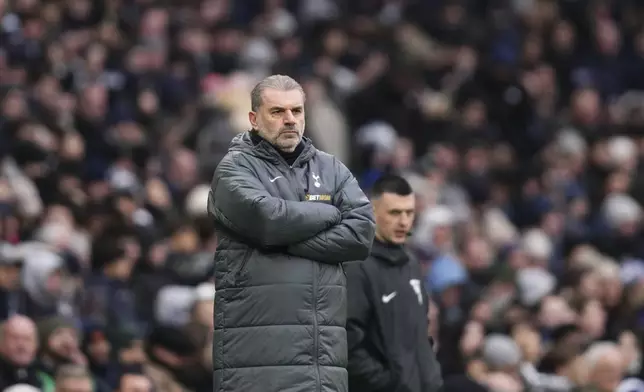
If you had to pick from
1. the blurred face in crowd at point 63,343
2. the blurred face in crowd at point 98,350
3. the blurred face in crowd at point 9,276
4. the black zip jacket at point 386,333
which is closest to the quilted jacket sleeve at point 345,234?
the black zip jacket at point 386,333

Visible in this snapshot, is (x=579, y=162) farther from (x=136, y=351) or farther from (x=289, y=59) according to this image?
(x=136, y=351)

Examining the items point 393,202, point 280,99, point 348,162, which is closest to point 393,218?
point 393,202

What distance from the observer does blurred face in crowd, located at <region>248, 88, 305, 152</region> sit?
7508 millimetres

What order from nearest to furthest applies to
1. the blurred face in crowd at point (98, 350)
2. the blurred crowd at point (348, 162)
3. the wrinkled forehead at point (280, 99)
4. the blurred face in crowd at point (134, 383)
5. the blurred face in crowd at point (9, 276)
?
the wrinkled forehead at point (280, 99)
the blurred face in crowd at point (134, 383)
the blurred face in crowd at point (98, 350)
the blurred face in crowd at point (9, 276)
the blurred crowd at point (348, 162)

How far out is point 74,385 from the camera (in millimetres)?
10203

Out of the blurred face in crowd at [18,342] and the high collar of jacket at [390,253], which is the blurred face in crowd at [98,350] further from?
the high collar of jacket at [390,253]

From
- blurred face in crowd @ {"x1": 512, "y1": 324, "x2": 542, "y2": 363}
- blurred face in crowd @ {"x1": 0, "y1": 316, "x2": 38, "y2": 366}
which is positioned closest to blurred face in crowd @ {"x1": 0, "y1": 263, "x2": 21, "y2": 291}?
blurred face in crowd @ {"x1": 0, "y1": 316, "x2": 38, "y2": 366}

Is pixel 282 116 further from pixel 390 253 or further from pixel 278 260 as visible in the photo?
pixel 390 253

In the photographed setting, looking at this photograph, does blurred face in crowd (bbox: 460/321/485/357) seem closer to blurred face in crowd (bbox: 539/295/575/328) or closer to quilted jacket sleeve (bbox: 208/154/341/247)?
blurred face in crowd (bbox: 539/295/575/328)

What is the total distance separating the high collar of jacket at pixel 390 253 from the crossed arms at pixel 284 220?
1.35 m

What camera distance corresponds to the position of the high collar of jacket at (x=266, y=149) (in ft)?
24.8

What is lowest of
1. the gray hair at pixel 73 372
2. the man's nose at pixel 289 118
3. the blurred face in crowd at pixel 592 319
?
the gray hair at pixel 73 372

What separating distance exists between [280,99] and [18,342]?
3.71 m

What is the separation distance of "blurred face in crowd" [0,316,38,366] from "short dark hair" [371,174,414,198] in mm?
2656
